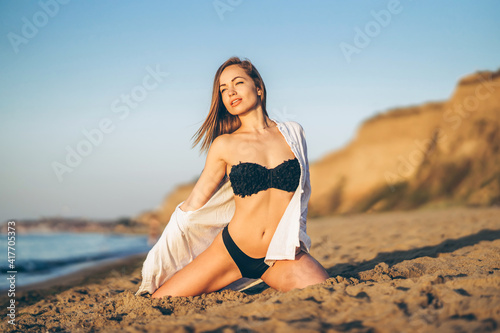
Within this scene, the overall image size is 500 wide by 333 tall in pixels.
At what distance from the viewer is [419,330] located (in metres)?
1.90

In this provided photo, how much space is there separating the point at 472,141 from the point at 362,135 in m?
8.73

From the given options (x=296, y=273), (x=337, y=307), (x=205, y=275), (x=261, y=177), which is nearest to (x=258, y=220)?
(x=261, y=177)

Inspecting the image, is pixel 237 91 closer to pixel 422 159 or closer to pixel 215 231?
pixel 215 231

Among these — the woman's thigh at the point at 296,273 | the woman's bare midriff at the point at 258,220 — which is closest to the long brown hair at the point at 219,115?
the woman's bare midriff at the point at 258,220

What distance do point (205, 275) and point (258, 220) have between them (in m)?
0.65

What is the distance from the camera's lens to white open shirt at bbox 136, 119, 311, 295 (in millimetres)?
3188

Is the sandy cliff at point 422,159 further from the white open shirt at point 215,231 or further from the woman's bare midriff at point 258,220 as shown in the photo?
the woman's bare midriff at point 258,220

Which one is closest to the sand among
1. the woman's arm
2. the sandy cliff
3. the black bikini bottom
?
the black bikini bottom

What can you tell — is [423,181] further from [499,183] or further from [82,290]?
[82,290]

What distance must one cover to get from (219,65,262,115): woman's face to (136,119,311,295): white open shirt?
13.2 inches

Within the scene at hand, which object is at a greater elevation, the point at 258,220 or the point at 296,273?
the point at 258,220

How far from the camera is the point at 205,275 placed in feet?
10.8

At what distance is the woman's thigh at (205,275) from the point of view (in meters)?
3.30

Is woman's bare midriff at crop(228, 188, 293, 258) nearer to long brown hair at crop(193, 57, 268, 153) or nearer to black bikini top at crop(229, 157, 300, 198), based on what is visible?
black bikini top at crop(229, 157, 300, 198)
